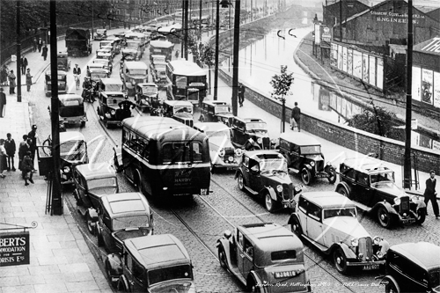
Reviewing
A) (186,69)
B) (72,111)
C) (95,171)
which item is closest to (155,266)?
(95,171)

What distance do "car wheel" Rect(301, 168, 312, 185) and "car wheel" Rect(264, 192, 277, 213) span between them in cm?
340

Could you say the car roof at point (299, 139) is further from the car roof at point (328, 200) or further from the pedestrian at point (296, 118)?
the car roof at point (328, 200)

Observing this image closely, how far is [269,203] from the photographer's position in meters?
20.4

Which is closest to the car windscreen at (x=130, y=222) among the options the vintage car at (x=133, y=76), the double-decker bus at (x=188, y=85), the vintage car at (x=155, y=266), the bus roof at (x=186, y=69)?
the vintage car at (x=155, y=266)

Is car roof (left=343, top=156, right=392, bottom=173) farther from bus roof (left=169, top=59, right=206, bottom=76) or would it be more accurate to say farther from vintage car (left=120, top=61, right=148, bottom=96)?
vintage car (left=120, top=61, right=148, bottom=96)

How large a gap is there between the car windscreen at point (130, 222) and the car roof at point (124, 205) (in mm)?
99

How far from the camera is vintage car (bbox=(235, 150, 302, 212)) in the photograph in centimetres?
2012

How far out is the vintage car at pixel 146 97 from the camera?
1449 inches

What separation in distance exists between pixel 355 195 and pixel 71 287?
1001 centimetres

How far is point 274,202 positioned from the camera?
2020cm

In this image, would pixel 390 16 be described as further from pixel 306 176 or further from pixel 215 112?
pixel 306 176

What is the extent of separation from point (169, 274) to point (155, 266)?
332mm

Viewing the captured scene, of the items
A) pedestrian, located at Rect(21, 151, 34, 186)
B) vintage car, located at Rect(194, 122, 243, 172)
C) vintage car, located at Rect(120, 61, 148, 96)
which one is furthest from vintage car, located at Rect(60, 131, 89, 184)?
vintage car, located at Rect(120, 61, 148, 96)

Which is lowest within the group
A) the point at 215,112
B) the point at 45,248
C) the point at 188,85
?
the point at 45,248
